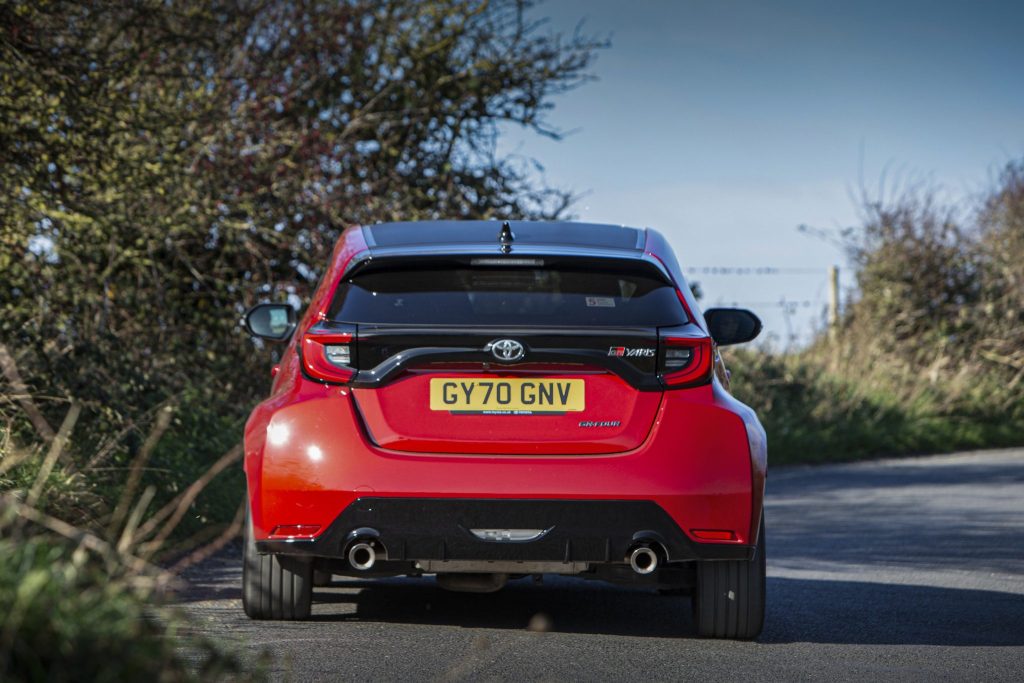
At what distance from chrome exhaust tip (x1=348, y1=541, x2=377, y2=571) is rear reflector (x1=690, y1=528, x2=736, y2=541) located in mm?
1192

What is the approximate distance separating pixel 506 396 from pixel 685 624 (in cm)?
166

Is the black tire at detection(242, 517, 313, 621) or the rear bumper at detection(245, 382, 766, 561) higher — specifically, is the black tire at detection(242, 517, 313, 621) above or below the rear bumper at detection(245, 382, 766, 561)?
below

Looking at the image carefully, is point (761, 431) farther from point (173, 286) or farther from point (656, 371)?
point (173, 286)

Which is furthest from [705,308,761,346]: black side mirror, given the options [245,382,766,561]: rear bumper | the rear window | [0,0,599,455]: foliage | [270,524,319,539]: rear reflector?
[0,0,599,455]: foliage

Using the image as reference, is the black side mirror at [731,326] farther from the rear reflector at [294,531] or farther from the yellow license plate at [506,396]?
the rear reflector at [294,531]

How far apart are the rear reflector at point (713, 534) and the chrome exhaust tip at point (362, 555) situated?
119cm

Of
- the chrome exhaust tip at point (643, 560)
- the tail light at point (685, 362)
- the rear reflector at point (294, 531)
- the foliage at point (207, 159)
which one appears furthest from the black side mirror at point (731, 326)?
the foliage at point (207, 159)

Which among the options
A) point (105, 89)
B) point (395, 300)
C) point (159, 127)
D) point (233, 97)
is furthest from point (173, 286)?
A: point (395, 300)

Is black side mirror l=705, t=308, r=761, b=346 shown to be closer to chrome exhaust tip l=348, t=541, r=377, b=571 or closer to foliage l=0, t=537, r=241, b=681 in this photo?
chrome exhaust tip l=348, t=541, r=377, b=571

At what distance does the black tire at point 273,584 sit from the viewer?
595 cm

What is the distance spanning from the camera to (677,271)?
6.21m

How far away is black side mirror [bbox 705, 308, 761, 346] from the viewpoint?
693cm

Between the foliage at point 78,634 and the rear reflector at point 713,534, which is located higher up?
the foliage at point 78,634

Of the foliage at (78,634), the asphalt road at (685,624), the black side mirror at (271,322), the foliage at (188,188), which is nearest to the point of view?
the foliage at (78,634)
